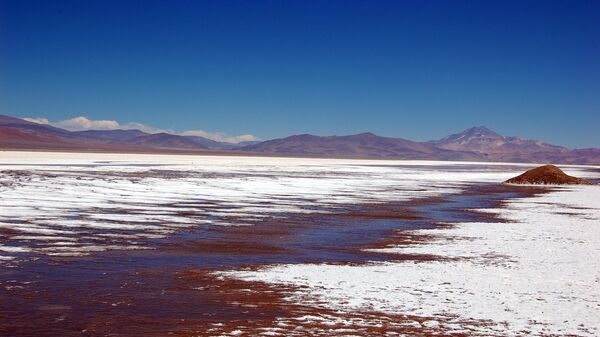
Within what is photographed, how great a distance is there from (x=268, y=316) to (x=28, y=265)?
3.95 meters

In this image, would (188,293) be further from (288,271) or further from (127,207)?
(127,207)

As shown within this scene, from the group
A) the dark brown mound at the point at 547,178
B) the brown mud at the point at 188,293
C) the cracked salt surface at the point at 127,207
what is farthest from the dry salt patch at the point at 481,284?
the dark brown mound at the point at 547,178

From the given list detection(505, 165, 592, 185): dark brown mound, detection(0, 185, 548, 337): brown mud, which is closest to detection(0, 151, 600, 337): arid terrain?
detection(0, 185, 548, 337): brown mud

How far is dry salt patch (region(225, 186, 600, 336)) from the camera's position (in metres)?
6.72

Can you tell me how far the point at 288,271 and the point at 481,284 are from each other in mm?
2503

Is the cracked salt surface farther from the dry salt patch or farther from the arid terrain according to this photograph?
the dry salt patch

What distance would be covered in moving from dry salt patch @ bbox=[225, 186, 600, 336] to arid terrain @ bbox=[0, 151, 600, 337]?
3cm

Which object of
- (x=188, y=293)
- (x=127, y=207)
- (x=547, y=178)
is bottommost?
(x=188, y=293)

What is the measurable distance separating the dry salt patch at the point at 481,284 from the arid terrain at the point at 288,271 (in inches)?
1.0

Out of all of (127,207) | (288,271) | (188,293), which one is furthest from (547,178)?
(188,293)

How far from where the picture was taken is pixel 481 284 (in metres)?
8.38

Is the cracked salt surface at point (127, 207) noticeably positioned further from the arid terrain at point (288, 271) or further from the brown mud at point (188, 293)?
the brown mud at point (188, 293)

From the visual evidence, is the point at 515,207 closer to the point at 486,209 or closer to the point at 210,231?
the point at 486,209

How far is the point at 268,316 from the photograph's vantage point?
669 centimetres
